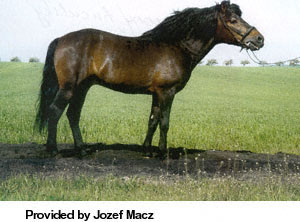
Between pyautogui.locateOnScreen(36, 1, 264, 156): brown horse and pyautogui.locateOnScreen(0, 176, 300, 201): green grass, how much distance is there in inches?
85.2

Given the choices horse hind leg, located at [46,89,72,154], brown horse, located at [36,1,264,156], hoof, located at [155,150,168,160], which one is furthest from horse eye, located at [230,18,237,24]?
horse hind leg, located at [46,89,72,154]

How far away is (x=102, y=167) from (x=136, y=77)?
1968 mm

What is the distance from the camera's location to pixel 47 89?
802cm

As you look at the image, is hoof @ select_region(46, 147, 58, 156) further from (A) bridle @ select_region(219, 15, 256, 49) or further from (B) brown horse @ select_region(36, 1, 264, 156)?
(A) bridle @ select_region(219, 15, 256, 49)

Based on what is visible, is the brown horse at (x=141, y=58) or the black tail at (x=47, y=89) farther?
the black tail at (x=47, y=89)

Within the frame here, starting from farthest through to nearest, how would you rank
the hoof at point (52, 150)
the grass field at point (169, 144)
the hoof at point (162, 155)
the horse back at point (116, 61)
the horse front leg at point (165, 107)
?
the hoof at point (162, 155), the hoof at point (52, 150), the horse front leg at point (165, 107), the horse back at point (116, 61), the grass field at point (169, 144)

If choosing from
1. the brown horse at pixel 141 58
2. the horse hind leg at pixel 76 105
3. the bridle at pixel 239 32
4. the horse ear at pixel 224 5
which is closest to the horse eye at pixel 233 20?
the brown horse at pixel 141 58

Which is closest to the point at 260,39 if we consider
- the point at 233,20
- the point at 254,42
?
the point at 254,42

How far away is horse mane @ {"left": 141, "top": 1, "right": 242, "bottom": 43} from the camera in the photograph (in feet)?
26.0

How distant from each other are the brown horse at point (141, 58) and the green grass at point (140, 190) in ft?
7.10

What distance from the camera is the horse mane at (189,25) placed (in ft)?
26.0

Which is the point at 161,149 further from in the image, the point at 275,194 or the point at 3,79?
the point at 3,79

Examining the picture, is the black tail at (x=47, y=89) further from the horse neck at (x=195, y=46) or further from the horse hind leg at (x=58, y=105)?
the horse neck at (x=195, y=46)

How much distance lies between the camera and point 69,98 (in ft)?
25.3
